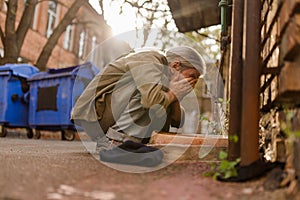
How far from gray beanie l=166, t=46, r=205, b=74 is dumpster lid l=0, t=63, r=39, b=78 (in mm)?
5044

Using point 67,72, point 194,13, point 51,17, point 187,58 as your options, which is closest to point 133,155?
point 187,58

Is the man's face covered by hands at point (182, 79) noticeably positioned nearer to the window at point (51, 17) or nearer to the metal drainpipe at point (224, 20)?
the metal drainpipe at point (224, 20)

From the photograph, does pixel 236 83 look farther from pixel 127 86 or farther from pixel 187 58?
pixel 127 86

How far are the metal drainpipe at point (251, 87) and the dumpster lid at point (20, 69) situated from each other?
603 cm

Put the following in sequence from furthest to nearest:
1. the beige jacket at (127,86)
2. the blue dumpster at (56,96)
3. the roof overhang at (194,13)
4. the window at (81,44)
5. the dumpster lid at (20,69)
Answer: the window at (81,44)
the dumpster lid at (20,69)
the blue dumpster at (56,96)
the roof overhang at (194,13)
the beige jacket at (127,86)

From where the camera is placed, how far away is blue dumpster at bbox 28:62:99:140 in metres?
6.98

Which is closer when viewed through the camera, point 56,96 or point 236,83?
point 236,83

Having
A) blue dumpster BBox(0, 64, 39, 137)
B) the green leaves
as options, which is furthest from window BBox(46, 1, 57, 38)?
the green leaves

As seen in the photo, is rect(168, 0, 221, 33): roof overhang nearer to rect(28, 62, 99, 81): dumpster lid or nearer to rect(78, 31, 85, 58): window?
rect(28, 62, 99, 81): dumpster lid

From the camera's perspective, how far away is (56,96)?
7.10 metres

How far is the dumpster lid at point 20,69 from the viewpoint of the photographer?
282 inches

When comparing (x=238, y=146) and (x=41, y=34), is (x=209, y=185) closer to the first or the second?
(x=238, y=146)

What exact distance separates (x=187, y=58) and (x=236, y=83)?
848mm

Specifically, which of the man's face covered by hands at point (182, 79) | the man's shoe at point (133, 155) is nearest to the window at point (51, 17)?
the man's face covered by hands at point (182, 79)
